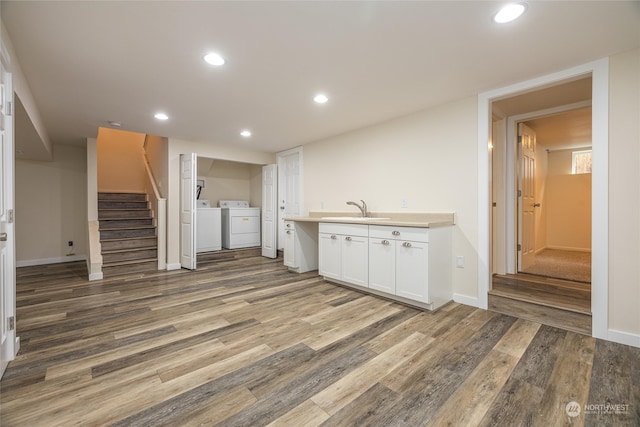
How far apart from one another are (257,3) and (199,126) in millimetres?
2839

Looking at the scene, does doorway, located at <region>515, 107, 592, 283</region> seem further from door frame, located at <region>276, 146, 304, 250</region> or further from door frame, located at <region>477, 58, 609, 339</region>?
door frame, located at <region>276, 146, 304, 250</region>

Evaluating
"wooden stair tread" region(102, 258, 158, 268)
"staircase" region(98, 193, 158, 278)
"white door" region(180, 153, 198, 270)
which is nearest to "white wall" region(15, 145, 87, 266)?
"staircase" region(98, 193, 158, 278)

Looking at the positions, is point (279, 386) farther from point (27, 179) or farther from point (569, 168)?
point (569, 168)

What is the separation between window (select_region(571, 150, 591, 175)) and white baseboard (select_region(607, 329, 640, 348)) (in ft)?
17.5

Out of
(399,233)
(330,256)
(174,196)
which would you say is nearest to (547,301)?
(399,233)

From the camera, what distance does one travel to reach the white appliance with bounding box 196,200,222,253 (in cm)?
616

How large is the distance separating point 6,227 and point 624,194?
447 centimetres

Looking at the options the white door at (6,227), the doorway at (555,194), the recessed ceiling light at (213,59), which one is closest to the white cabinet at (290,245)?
the recessed ceiling light at (213,59)

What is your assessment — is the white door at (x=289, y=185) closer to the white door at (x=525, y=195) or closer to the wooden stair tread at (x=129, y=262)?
the wooden stair tread at (x=129, y=262)

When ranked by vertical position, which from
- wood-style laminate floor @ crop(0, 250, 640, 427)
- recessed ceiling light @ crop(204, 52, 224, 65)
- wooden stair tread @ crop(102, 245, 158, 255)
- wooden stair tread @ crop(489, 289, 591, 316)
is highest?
recessed ceiling light @ crop(204, 52, 224, 65)

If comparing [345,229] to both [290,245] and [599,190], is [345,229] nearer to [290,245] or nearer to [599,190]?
[290,245]

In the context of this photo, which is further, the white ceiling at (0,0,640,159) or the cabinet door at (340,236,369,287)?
the cabinet door at (340,236,369,287)

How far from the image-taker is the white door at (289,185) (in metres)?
5.48

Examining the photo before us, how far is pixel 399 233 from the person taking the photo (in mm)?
2951
